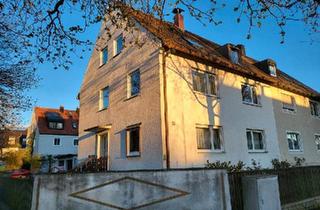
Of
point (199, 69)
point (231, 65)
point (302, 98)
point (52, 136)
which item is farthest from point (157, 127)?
point (52, 136)

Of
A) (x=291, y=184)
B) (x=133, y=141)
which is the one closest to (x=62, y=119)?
(x=133, y=141)

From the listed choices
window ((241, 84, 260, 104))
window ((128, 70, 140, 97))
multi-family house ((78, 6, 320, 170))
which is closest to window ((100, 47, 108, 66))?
multi-family house ((78, 6, 320, 170))

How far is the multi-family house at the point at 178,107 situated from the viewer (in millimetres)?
13156

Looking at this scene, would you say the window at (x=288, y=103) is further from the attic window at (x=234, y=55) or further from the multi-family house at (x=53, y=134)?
the multi-family house at (x=53, y=134)

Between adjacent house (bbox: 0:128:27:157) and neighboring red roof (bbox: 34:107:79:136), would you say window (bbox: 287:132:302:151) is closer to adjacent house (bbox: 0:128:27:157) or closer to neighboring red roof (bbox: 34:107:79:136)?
adjacent house (bbox: 0:128:27:157)

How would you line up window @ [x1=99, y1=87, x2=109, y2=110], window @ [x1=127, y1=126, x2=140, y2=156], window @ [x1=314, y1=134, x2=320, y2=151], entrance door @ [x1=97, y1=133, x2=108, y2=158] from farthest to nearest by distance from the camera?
1. window @ [x1=314, y1=134, x2=320, y2=151]
2. window @ [x1=99, y1=87, x2=109, y2=110]
3. entrance door @ [x1=97, y1=133, x2=108, y2=158]
4. window @ [x1=127, y1=126, x2=140, y2=156]

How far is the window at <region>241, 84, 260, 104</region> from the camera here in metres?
17.6

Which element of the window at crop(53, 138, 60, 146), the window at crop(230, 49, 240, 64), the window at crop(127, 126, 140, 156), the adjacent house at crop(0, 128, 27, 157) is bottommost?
the window at crop(127, 126, 140, 156)

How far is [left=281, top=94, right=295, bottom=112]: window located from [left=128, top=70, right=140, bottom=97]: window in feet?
38.0

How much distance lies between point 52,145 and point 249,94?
117 ft

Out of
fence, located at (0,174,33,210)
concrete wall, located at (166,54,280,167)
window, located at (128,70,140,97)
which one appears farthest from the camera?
window, located at (128,70,140,97)

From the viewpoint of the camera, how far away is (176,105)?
13336mm

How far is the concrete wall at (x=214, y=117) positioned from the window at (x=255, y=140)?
0.26m

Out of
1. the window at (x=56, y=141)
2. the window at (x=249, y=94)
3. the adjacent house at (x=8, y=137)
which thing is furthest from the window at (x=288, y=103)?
the window at (x=56, y=141)
